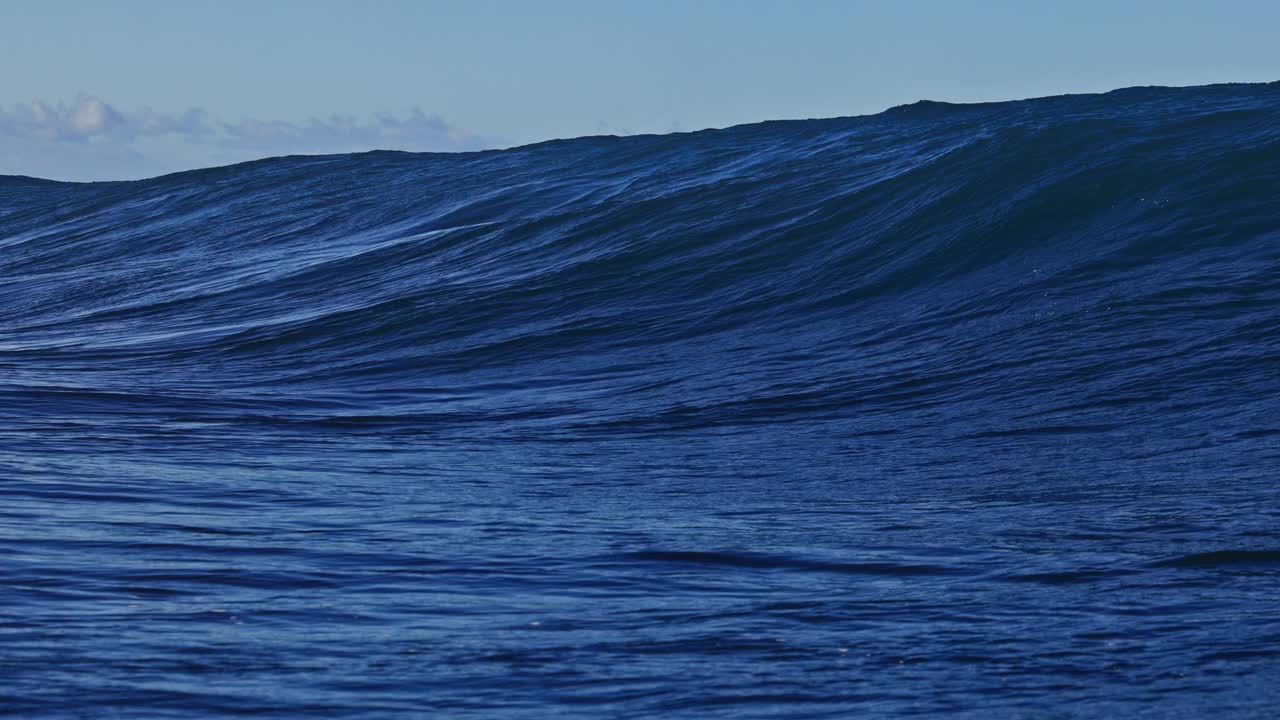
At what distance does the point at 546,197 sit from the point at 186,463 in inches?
444

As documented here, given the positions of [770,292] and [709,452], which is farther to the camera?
[770,292]

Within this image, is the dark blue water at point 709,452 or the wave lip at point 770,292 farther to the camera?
the wave lip at point 770,292

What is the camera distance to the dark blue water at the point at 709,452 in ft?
9.80

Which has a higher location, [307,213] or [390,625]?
[307,213]

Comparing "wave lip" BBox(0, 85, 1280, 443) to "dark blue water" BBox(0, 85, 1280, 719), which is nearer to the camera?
"dark blue water" BBox(0, 85, 1280, 719)

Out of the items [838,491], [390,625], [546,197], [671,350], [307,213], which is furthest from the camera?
[307,213]

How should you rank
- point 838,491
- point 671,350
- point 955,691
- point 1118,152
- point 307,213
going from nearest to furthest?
point 955,691 → point 838,491 → point 671,350 → point 1118,152 → point 307,213

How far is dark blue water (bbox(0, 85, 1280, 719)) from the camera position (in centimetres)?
299

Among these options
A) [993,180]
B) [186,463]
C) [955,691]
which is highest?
[993,180]

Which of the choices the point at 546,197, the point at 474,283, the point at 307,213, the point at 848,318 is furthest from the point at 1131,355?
the point at 307,213

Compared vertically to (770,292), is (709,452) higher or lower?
lower

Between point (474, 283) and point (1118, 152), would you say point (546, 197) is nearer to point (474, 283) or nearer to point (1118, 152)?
point (474, 283)

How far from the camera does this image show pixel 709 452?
6.12 m

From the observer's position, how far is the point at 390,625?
10.6ft
